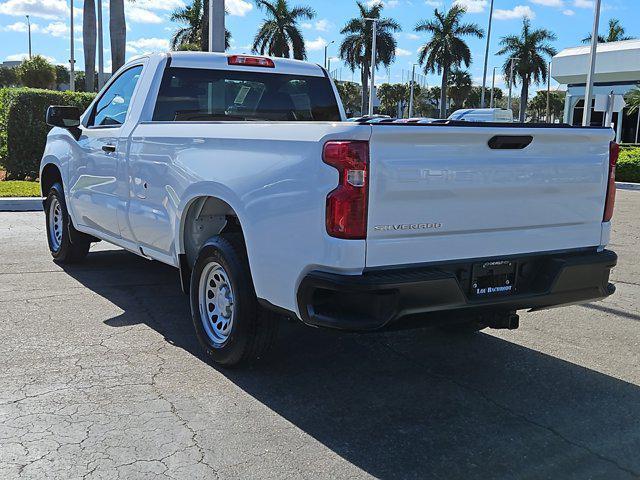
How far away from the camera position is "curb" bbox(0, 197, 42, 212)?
12.1m

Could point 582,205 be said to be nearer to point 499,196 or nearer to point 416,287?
point 499,196

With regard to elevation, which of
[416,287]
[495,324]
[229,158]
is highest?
[229,158]

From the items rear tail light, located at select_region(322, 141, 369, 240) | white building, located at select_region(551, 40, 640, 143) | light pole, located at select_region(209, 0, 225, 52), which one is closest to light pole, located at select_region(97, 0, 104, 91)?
light pole, located at select_region(209, 0, 225, 52)

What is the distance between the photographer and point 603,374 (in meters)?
4.76

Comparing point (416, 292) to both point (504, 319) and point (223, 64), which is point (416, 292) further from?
point (223, 64)

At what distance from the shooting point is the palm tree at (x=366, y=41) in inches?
2331

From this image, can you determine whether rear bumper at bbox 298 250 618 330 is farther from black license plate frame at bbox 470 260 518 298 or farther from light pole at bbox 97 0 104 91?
light pole at bbox 97 0 104 91

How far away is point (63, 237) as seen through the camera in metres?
7.50

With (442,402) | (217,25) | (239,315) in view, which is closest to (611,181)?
(442,402)

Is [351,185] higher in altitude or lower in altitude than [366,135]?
lower

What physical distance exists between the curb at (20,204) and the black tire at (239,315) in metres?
8.62

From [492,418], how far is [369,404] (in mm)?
703

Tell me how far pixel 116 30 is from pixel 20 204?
15664 millimetres

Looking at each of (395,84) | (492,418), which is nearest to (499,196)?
(492,418)
